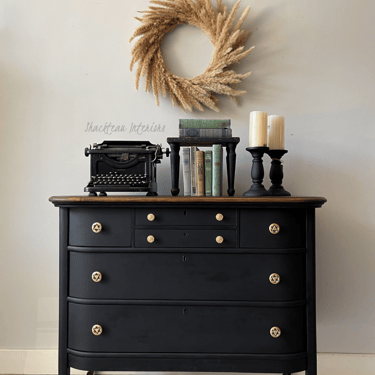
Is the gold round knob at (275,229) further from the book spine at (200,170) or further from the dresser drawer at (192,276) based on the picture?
the book spine at (200,170)

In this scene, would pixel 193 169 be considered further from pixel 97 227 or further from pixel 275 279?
pixel 275 279

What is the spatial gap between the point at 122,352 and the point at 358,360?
1.55 metres

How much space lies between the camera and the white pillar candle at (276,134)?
199 centimetres

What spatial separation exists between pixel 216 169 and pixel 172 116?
1.84 ft

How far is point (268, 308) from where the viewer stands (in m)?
1.65

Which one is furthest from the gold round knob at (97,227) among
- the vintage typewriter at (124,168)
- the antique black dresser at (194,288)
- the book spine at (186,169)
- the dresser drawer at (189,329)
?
the book spine at (186,169)

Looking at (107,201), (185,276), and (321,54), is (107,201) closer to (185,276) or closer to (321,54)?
(185,276)

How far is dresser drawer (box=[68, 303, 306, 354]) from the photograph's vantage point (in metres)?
1.64

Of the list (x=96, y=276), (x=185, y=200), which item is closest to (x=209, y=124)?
(x=185, y=200)

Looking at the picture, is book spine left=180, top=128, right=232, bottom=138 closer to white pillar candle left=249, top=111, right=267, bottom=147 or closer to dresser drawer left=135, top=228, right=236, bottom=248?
white pillar candle left=249, top=111, right=267, bottom=147

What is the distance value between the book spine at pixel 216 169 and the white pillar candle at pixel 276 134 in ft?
1.01

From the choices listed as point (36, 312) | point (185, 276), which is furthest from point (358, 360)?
point (36, 312)

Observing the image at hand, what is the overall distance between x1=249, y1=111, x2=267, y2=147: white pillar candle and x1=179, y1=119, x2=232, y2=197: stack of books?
0.46 feet

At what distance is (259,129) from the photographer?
1854 millimetres
